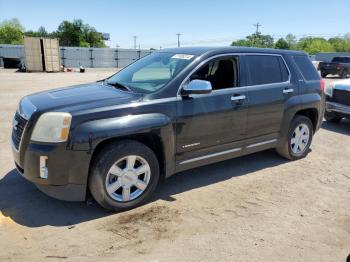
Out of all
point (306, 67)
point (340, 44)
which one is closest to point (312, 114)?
point (306, 67)

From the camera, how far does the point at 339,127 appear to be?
878 centimetres

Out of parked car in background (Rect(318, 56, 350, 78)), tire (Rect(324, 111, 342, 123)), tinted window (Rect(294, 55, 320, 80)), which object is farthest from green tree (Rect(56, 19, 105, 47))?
tinted window (Rect(294, 55, 320, 80))

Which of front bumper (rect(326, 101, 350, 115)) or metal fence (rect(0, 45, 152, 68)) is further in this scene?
metal fence (rect(0, 45, 152, 68))

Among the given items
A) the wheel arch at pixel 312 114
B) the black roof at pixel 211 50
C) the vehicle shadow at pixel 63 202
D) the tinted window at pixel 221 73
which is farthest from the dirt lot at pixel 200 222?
the black roof at pixel 211 50

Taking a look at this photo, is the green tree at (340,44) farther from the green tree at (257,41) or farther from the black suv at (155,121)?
the black suv at (155,121)

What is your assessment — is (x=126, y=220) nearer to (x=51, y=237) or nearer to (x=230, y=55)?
(x=51, y=237)

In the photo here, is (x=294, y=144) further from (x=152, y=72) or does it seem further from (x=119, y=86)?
(x=119, y=86)

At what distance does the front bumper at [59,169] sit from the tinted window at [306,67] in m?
3.92

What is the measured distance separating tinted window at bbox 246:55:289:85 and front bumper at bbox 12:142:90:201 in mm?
2661

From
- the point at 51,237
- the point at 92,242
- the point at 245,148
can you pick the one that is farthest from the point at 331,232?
the point at 51,237

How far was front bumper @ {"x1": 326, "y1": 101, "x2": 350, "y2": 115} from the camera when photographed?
8.12 meters

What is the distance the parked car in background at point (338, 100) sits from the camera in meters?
8.20

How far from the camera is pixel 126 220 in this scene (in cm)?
377

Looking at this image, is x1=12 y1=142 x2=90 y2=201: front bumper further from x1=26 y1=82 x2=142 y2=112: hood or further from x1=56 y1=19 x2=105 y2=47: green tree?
x1=56 y1=19 x2=105 y2=47: green tree
